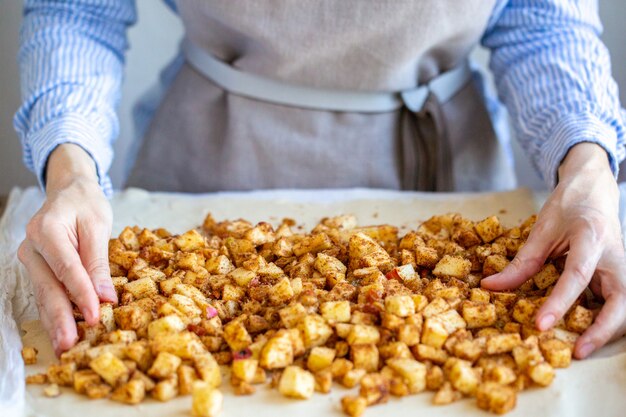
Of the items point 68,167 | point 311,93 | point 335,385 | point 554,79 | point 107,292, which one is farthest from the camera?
point 311,93

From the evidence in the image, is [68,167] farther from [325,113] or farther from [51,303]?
[325,113]

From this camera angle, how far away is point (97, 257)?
1.04 metres

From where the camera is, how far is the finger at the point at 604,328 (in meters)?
0.94

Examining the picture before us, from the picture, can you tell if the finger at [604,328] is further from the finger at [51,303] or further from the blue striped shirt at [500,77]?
the finger at [51,303]

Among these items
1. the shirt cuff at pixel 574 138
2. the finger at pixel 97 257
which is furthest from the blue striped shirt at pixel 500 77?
the finger at pixel 97 257

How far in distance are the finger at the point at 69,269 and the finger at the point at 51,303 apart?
0.01m

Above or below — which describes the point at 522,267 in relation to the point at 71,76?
below

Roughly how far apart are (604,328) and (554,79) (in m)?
0.56

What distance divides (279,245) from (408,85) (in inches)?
20.1

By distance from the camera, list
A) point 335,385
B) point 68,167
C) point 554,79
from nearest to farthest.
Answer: point 335,385 < point 68,167 < point 554,79

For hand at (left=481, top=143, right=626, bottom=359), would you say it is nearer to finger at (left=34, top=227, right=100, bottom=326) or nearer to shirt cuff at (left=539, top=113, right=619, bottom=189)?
shirt cuff at (left=539, top=113, right=619, bottom=189)

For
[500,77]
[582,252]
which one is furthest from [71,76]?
[582,252]

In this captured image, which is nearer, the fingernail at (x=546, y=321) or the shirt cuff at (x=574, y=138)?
the fingernail at (x=546, y=321)

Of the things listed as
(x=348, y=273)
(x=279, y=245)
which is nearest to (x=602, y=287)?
(x=348, y=273)
